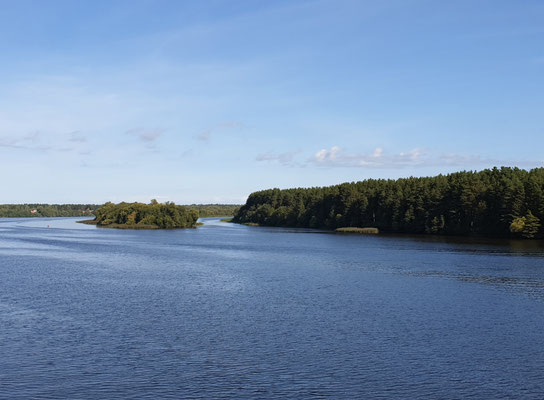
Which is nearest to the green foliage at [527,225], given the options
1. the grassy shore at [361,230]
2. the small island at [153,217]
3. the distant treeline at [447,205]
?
the distant treeline at [447,205]

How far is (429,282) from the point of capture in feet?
152

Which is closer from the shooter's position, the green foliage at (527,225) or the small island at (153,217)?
the green foliage at (527,225)

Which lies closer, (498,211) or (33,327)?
(33,327)

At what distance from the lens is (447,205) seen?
413ft

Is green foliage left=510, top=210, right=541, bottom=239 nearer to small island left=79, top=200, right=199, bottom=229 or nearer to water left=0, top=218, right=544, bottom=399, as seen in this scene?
water left=0, top=218, right=544, bottom=399

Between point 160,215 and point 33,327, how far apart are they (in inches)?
5732

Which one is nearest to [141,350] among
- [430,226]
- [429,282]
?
[429,282]

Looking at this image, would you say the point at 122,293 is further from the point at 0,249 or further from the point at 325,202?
the point at 325,202

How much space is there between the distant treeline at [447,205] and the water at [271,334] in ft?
193

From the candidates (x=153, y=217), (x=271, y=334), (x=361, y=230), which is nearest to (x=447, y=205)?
(x=361, y=230)

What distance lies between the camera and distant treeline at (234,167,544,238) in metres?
107

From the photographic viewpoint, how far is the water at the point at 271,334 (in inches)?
787

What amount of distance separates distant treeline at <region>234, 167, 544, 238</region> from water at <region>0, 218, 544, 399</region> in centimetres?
5897

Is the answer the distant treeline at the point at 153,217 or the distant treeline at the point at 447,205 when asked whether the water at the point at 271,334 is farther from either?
the distant treeline at the point at 153,217
